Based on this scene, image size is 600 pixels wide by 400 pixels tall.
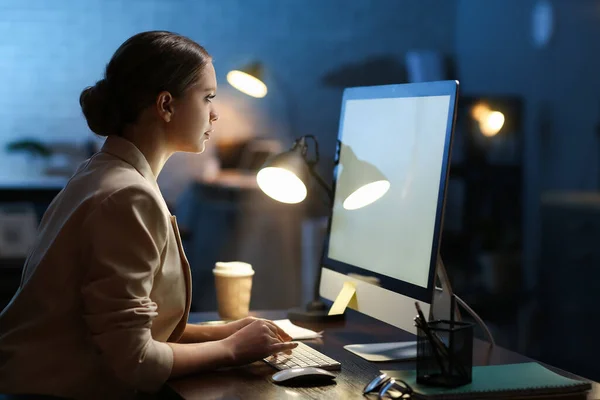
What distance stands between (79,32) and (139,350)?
3471 millimetres

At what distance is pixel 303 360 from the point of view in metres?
1.39

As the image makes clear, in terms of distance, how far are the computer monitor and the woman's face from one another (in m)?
0.35

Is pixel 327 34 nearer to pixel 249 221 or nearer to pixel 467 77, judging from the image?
pixel 467 77

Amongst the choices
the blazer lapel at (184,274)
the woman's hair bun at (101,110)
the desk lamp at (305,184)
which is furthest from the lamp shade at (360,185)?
the woman's hair bun at (101,110)

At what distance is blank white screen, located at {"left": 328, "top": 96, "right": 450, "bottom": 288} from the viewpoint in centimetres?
142

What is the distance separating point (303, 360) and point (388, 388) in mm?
247

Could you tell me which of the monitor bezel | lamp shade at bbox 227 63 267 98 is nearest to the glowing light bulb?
the monitor bezel

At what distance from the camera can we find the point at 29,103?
171 inches

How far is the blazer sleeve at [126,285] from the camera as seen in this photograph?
3.90ft

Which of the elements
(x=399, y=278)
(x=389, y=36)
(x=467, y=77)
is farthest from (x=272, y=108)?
(x=399, y=278)

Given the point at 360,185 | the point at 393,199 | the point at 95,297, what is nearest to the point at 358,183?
the point at 360,185

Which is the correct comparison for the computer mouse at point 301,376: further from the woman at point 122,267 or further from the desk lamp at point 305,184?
the desk lamp at point 305,184

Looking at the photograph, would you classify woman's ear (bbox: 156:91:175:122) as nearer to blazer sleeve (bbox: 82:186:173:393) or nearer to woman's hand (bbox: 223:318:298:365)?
blazer sleeve (bbox: 82:186:173:393)

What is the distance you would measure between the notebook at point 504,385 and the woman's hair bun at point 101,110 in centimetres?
64
